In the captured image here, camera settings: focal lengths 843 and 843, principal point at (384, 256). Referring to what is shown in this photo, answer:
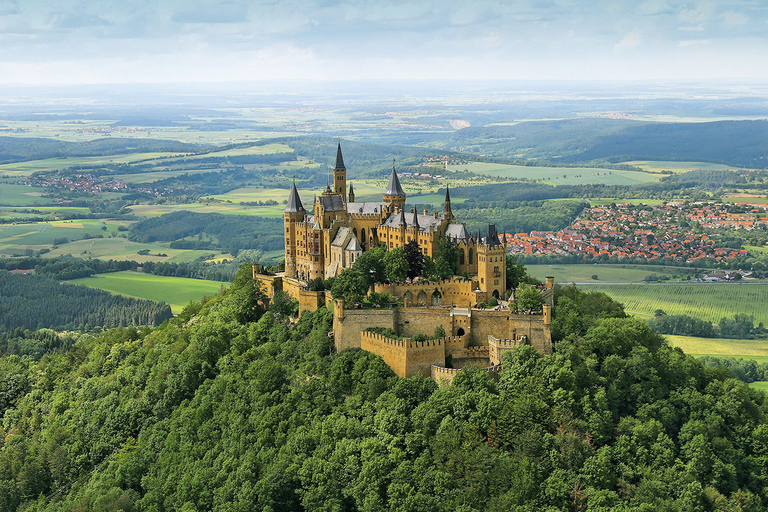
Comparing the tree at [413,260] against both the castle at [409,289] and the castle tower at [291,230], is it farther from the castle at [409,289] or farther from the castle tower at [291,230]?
the castle tower at [291,230]

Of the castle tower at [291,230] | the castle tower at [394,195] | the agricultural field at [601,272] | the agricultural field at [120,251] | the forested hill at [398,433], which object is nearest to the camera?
the forested hill at [398,433]

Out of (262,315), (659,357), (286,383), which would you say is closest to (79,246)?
(262,315)

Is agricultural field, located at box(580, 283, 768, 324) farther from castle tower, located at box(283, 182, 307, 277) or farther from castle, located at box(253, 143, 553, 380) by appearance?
castle tower, located at box(283, 182, 307, 277)

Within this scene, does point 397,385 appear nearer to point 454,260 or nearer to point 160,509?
point 454,260

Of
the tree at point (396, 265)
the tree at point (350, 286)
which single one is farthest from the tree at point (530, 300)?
the tree at point (350, 286)

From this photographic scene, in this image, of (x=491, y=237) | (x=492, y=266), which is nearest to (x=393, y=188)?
(x=491, y=237)

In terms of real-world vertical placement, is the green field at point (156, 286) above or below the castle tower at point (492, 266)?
below
